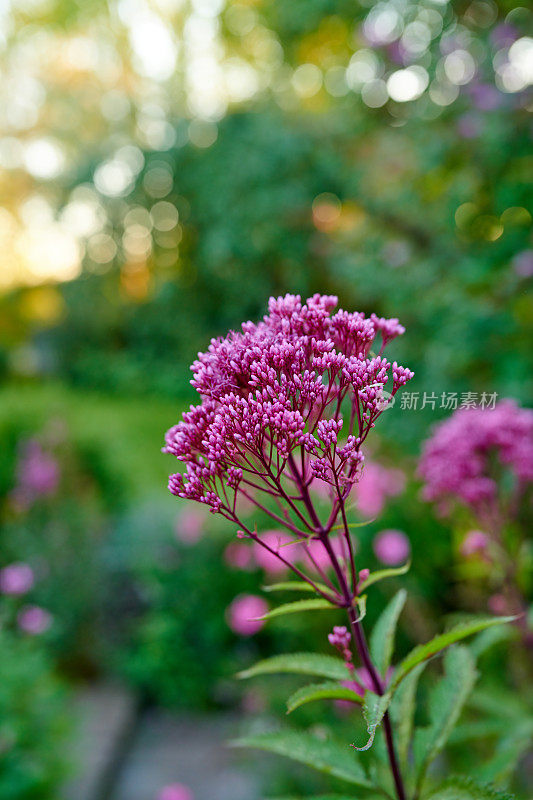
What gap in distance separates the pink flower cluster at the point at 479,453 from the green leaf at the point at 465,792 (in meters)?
0.75

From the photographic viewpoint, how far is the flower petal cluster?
86 cm

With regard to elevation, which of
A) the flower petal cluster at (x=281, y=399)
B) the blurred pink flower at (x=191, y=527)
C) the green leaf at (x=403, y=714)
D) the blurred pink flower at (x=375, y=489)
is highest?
the blurred pink flower at (x=375, y=489)

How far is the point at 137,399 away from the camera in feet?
37.4

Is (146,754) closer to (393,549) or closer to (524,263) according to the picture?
(393,549)

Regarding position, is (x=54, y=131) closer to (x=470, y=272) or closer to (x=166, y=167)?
(x=166, y=167)

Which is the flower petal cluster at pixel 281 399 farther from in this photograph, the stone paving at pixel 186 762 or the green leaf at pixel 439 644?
the stone paving at pixel 186 762

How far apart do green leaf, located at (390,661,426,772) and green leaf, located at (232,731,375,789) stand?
0.09 m

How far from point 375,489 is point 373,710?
224 centimetres

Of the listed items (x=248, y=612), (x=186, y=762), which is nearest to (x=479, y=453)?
(x=248, y=612)

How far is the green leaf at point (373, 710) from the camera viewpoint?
74 cm

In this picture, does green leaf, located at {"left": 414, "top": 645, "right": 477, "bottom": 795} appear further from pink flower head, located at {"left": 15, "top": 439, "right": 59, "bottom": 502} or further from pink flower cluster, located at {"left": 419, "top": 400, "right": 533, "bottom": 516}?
pink flower head, located at {"left": 15, "top": 439, "right": 59, "bottom": 502}

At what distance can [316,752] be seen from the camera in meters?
1.07

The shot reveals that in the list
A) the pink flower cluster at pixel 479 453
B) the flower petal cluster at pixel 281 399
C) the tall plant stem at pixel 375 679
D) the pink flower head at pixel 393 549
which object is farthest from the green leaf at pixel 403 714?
the pink flower head at pixel 393 549

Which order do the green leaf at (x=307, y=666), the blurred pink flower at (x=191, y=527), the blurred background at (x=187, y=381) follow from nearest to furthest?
the green leaf at (x=307, y=666), the blurred background at (x=187, y=381), the blurred pink flower at (x=191, y=527)
